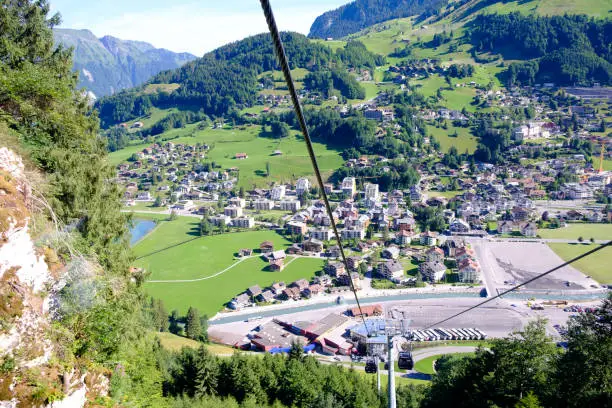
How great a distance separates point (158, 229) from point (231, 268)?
11993mm

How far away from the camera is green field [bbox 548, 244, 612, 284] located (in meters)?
25.7

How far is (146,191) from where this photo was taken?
50.2 m

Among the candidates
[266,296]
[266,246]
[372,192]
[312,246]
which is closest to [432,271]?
[312,246]

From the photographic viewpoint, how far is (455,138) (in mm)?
60656

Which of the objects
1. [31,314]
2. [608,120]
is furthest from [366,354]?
[608,120]

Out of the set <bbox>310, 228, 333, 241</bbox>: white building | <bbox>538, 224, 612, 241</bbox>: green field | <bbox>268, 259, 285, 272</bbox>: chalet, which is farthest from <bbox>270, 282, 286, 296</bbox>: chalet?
<bbox>538, 224, 612, 241</bbox>: green field

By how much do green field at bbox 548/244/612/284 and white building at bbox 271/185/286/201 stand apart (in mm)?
26534

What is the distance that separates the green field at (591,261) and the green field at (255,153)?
28384mm

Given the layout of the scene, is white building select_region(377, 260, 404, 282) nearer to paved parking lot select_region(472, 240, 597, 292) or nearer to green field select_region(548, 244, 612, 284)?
paved parking lot select_region(472, 240, 597, 292)

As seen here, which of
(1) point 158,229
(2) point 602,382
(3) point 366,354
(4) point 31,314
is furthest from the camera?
(1) point 158,229

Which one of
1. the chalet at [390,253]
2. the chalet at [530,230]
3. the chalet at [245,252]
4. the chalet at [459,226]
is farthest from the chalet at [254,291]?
the chalet at [530,230]

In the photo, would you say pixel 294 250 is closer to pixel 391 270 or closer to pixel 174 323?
pixel 391 270

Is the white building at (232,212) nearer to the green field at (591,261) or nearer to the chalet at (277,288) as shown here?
the chalet at (277,288)

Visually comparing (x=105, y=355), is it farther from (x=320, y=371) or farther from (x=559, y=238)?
(x=559, y=238)
